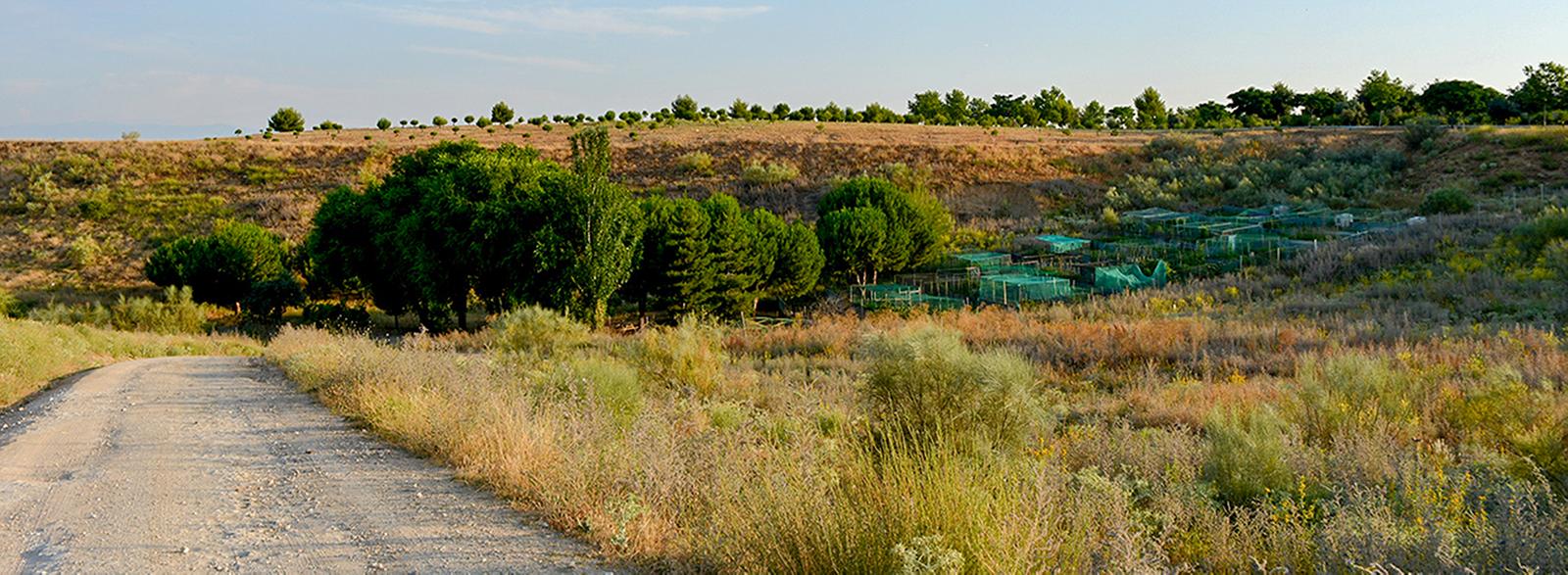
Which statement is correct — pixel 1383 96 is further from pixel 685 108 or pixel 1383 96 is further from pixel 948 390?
pixel 948 390

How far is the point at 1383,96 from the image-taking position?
94.0 meters

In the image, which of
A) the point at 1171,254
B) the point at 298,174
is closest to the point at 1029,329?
the point at 1171,254

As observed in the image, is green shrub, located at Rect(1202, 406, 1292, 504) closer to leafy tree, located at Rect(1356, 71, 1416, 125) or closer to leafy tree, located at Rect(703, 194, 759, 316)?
leafy tree, located at Rect(703, 194, 759, 316)

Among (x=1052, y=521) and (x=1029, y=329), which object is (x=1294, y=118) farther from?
(x=1052, y=521)

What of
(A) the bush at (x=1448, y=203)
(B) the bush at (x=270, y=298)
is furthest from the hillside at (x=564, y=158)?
(B) the bush at (x=270, y=298)

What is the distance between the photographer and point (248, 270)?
4709cm

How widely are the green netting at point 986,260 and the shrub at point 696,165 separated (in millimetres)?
26194

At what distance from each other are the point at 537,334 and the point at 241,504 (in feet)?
56.0

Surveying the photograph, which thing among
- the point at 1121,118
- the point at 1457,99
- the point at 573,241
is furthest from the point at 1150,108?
the point at 573,241

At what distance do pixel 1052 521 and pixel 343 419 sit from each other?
28.0 ft

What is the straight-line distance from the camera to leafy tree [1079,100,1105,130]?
10662cm

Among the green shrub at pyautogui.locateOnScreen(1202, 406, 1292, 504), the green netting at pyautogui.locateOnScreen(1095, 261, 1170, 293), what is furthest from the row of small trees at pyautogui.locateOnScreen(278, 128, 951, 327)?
the green shrub at pyautogui.locateOnScreen(1202, 406, 1292, 504)

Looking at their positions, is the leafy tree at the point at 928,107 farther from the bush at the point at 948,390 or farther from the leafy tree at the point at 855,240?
the bush at the point at 948,390

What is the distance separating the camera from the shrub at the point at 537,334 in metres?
22.7
